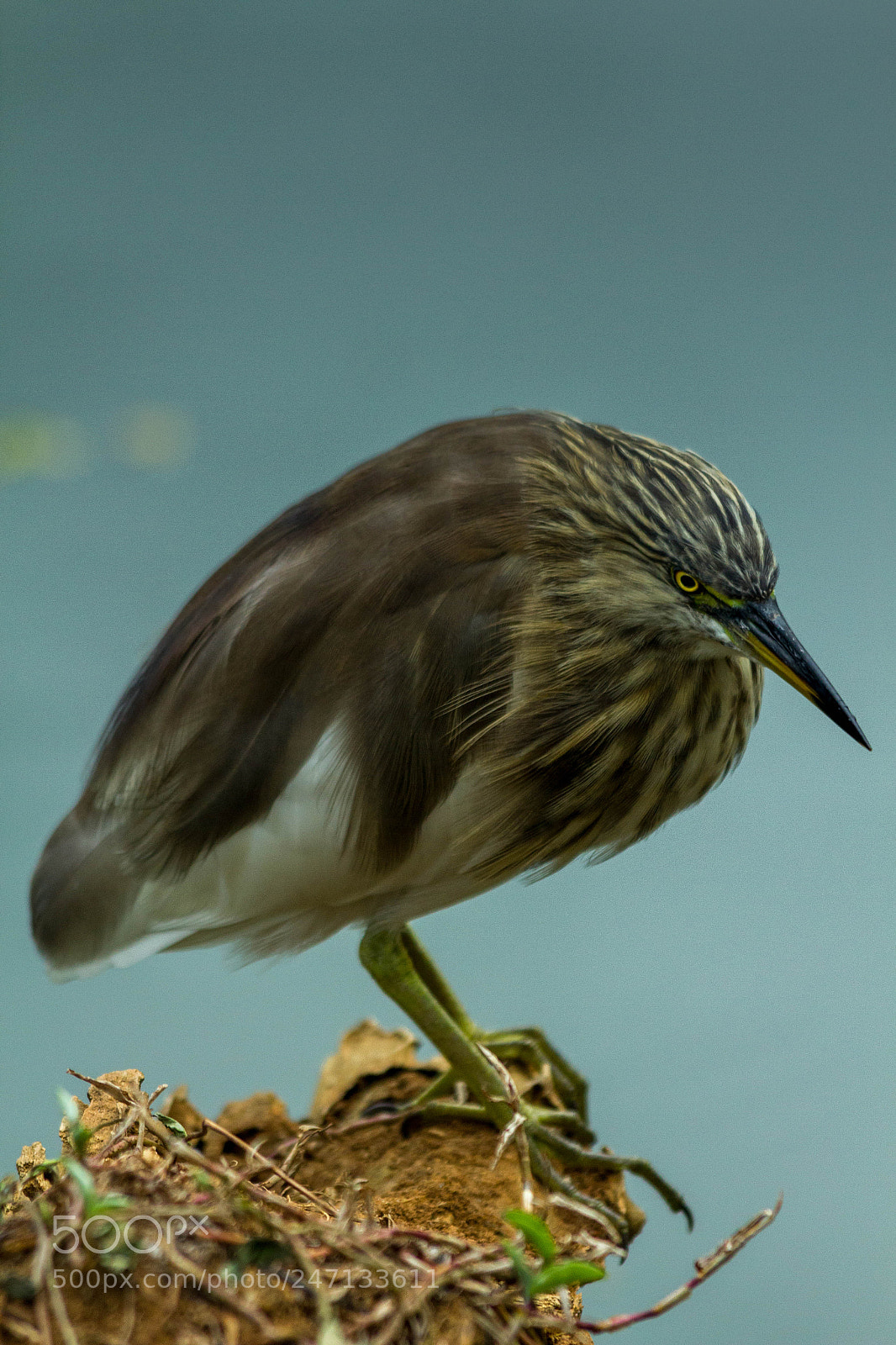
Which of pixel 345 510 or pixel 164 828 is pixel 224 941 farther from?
pixel 345 510

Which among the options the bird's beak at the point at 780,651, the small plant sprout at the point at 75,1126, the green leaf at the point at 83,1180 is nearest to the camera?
the green leaf at the point at 83,1180

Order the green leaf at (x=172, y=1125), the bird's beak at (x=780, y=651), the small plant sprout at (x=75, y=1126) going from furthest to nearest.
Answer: the bird's beak at (x=780, y=651) → the green leaf at (x=172, y=1125) → the small plant sprout at (x=75, y=1126)

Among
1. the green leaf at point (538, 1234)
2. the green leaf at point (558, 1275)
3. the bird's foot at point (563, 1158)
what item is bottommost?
the bird's foot at point (563, 1158)

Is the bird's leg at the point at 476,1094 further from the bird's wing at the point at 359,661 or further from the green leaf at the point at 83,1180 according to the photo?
the green leaf at the point at 83,1180

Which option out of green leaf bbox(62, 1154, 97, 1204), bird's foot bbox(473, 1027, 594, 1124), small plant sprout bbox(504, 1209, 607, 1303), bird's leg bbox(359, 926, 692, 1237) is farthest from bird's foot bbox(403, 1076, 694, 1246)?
green leaf bbox(62, 1154, 97, 1204)

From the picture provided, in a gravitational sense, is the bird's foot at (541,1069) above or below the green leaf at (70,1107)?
below

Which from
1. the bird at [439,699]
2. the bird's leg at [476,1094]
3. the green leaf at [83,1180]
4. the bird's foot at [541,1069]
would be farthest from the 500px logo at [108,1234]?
the bird's foot at [541,1069]

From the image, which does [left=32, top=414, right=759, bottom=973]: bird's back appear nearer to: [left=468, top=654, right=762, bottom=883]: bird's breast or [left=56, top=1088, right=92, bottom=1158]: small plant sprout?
[left=468, top=654, right=762, bottom=883]: bird's breast
